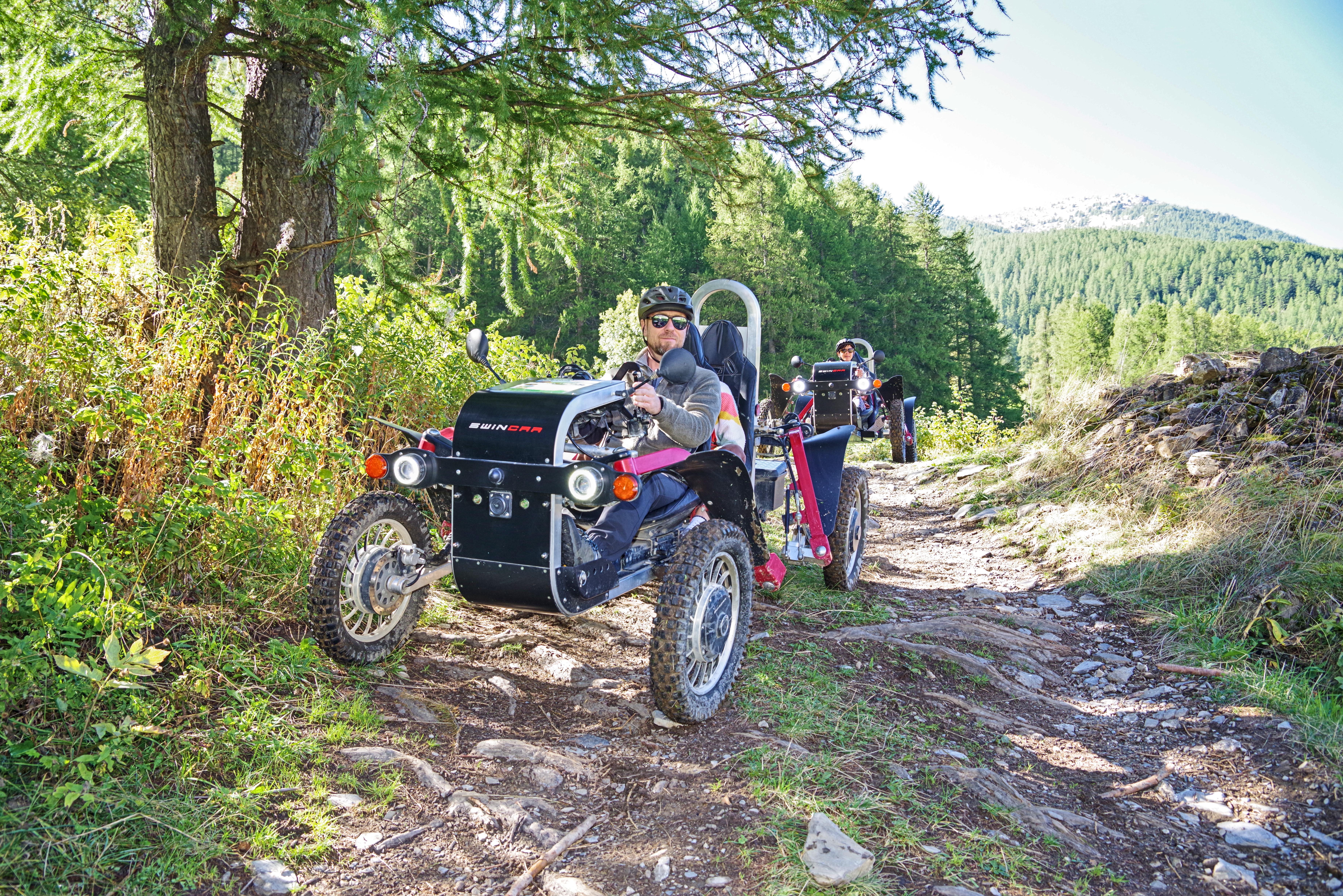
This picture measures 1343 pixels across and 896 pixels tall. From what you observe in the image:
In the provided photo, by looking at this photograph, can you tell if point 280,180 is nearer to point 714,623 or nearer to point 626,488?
point 626,488

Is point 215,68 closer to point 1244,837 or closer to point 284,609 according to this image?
point 284,609

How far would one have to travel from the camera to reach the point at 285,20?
338cm

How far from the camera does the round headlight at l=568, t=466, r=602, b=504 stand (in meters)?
2.85

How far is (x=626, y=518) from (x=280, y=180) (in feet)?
11.2

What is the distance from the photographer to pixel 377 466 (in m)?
3.20

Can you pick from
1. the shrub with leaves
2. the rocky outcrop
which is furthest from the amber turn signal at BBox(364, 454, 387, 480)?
the shrub with leaves

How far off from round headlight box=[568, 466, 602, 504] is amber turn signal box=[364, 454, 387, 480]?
80cm

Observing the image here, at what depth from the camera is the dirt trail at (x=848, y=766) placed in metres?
2.44

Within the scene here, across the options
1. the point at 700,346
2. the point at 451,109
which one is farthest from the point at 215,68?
the point at 700,346

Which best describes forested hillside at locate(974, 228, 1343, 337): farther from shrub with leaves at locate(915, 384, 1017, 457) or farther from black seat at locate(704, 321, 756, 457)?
black seat at locate(704, 321, 756, 457)

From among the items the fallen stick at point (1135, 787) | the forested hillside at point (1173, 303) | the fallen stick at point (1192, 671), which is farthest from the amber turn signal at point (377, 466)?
the forested hillside at point (1173, 303)

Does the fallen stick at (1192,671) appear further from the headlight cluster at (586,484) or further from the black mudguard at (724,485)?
the headlight cluster at (586,484)

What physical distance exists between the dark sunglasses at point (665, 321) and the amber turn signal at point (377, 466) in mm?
1698

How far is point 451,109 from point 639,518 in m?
2.53
